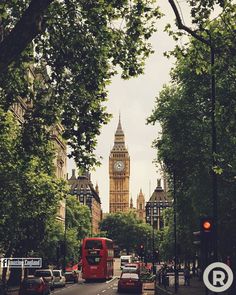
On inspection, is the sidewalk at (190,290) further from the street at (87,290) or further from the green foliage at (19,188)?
the green foliage at (19,188)

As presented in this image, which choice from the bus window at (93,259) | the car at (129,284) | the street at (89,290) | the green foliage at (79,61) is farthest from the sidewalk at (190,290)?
the green foliage at (79,61)

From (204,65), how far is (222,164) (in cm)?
1488

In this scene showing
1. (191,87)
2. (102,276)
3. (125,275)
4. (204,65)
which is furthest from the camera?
(102,276)

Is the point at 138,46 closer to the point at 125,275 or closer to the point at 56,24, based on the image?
the point at 56,24

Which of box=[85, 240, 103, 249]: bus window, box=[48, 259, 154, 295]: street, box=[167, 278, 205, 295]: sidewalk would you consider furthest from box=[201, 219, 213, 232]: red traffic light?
box=[85, 240, 103, 249]: bus window

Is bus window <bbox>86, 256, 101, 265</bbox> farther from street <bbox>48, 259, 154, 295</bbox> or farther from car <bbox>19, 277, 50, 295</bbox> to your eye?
car <bbox>19, 277, 50, 295</bbox>

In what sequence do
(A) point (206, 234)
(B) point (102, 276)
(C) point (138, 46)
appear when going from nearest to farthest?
(A) point (206, 234) < (C) point (138, 46) < (B) point (102, 276)

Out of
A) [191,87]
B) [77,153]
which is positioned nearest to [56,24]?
[77,153]

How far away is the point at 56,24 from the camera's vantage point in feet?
66.6

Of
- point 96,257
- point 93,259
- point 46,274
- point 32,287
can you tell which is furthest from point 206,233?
point 93,259

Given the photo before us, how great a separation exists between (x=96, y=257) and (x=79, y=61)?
33.8 meters

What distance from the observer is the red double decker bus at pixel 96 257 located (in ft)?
169

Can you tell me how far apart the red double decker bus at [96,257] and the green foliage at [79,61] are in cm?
3051

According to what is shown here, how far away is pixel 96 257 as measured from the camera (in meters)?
52.3
